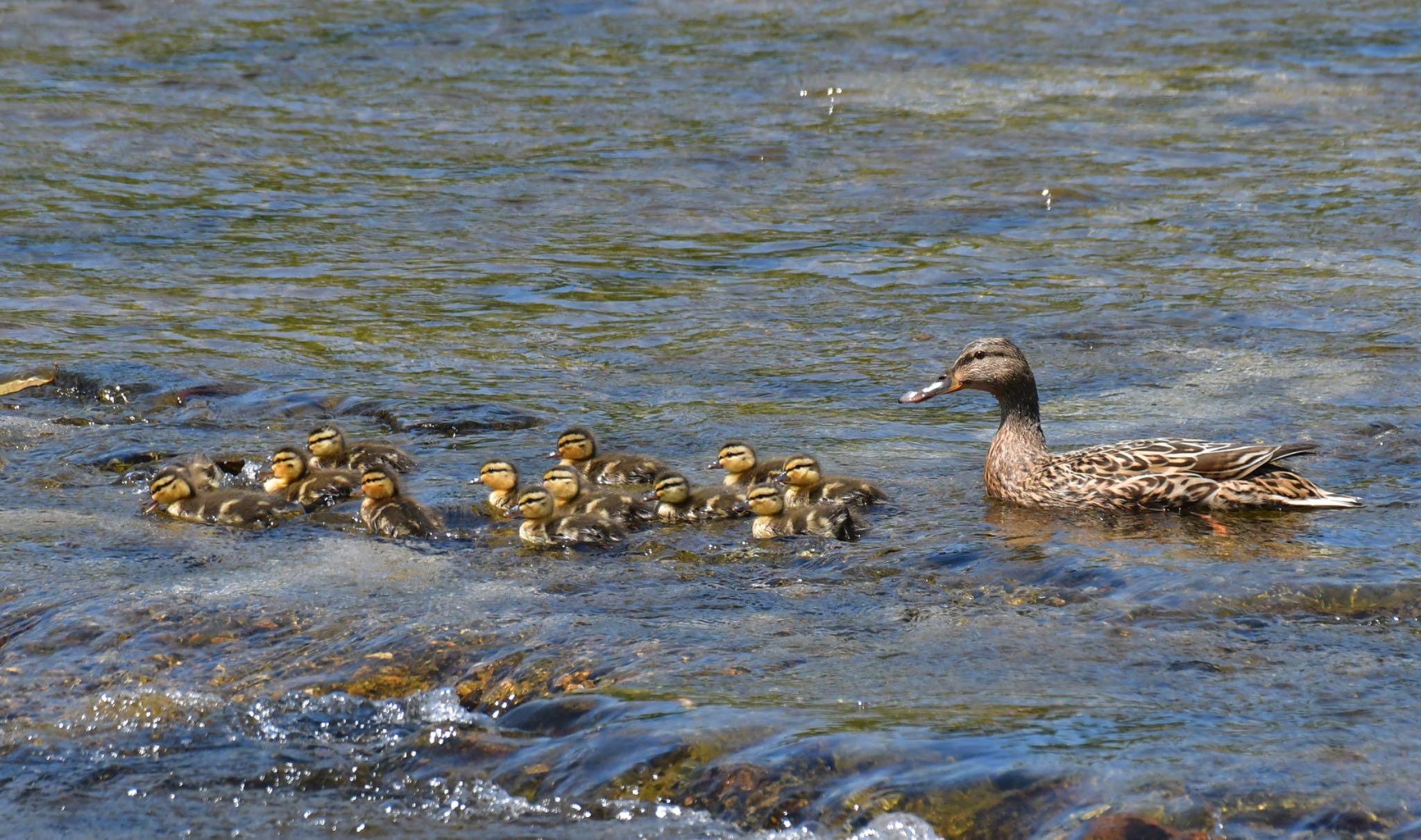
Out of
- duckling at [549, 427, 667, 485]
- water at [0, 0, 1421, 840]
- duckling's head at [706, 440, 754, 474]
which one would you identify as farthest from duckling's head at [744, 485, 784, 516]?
duckling at [549, 427, 667, 485]

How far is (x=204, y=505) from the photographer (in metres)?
7.48

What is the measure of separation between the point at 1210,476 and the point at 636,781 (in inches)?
124

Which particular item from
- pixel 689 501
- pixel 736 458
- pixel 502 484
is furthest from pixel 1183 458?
pixel 502 484

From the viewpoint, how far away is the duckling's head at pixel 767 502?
7156 mm

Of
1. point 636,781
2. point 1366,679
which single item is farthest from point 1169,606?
point 636,781

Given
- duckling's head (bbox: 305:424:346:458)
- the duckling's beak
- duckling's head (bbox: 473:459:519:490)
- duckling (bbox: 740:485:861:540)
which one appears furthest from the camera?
the duckling's beak

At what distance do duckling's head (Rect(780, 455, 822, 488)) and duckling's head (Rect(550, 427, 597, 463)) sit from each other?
1006 millimetres

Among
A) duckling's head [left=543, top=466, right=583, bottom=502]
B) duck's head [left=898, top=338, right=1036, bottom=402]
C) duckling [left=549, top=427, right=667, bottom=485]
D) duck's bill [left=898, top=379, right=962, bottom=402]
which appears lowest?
duckling [left=549, top=427, right=667, bottom=485]

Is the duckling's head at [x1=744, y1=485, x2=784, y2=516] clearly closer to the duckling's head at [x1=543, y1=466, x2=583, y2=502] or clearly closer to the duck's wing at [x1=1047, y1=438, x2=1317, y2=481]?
the duckling's head at [x1=543, y1=466, x2=583, y2=502]

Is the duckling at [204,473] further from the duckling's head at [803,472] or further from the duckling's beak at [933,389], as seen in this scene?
the duckling's beak at [933,389]

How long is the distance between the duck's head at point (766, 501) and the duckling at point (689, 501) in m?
0.17

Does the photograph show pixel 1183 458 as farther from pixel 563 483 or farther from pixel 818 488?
pixel 563 483

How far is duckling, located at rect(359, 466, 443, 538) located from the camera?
7281mm

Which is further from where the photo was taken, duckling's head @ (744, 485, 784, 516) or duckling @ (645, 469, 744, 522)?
duckling @ (645, 469, 744, 522)
